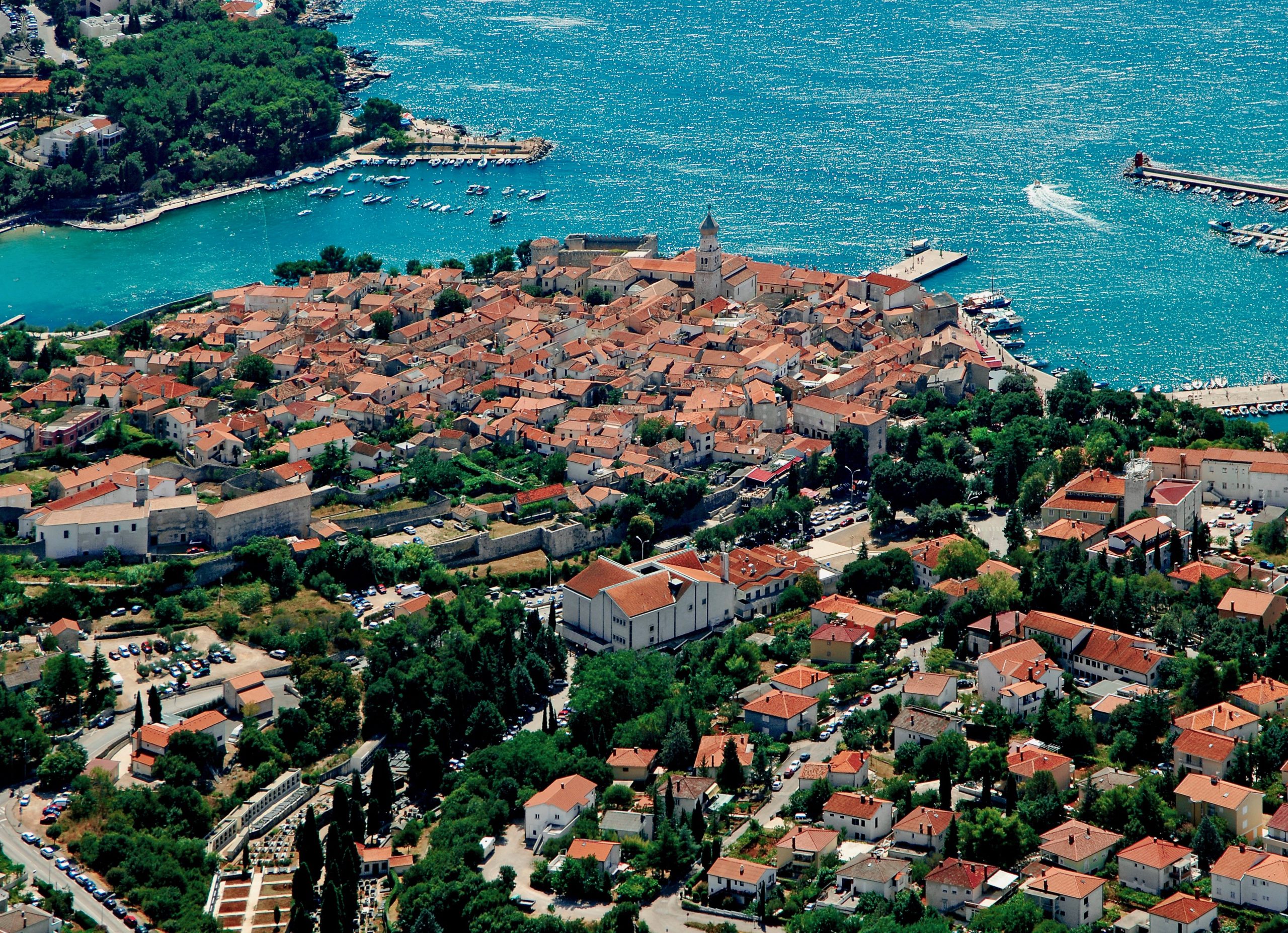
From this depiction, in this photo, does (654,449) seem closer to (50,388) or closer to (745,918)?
(50,388)

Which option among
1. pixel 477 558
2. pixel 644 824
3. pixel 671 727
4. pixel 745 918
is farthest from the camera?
pixel 477 558

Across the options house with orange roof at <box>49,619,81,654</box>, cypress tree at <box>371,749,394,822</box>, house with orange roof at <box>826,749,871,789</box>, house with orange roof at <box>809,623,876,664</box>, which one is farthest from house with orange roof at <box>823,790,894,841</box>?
house with orange roof at <box>49,619,81,654</box>

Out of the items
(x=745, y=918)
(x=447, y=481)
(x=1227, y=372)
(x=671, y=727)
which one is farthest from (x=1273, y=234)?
(x=745, y=918)

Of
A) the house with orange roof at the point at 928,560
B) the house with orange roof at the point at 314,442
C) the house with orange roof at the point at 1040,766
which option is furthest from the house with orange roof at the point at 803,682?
the house with orange roof at the point at 314,442

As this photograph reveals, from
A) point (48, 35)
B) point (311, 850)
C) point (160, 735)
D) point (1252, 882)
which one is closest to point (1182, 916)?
point (1252, 882)

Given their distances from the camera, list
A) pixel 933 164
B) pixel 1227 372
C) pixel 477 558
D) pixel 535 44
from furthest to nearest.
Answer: pixel 535 44 → pixel 933 164 → pixel 1227 372 → pixel 477 558

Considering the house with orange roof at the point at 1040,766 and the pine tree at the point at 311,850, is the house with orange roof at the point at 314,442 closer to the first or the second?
the pine tree at the point at 311,850
